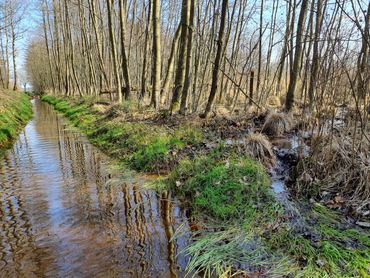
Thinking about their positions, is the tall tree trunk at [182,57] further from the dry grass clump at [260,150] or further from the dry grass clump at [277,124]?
the dry grass clump at [260,150]

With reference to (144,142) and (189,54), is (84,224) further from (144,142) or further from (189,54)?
(189,54)

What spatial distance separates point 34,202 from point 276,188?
4199 millimetres

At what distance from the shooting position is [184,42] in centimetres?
1005

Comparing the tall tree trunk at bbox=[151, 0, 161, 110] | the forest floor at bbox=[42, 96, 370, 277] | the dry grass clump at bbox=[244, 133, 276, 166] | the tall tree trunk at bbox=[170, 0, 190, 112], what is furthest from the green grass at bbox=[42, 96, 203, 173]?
the tall tree trunk at bbox=[151, 0, 161, 110]

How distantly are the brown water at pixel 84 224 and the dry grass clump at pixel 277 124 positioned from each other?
4.17 meters

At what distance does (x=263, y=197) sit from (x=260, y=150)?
1763 mm

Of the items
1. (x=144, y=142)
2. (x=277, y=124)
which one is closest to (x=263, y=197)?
(x=144, y=142)

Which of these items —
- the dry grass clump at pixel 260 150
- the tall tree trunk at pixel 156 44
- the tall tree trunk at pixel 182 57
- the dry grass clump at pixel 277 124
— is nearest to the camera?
the dry grass clump at pixel 260 150

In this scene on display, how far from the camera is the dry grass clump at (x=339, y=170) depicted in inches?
183

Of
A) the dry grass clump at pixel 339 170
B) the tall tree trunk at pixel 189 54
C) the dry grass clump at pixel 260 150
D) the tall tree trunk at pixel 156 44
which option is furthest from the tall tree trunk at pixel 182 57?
the dry grass clump at pixel 339 170

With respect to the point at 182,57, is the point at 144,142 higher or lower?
lower

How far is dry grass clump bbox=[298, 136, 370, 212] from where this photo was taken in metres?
4.65

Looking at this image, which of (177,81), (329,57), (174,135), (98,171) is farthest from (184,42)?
(329,57)

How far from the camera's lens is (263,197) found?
4.87 metres
